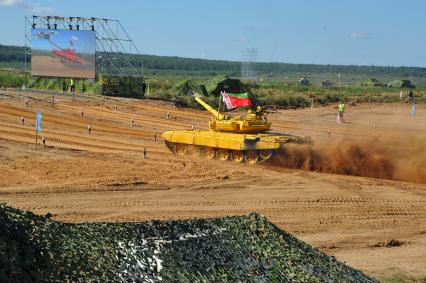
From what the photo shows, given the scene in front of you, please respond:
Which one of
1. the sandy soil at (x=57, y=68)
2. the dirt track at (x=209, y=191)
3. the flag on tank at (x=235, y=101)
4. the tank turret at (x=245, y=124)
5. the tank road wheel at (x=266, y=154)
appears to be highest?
the sandy soil at (x=57, y=68)

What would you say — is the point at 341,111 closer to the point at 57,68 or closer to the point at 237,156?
the point at 57,68

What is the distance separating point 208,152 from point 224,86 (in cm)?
3162

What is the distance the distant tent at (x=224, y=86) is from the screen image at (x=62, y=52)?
1204 centimetres

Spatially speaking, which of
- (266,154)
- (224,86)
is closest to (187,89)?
(224,86)

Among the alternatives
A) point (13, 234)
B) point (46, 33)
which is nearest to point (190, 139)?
point (13, 234)

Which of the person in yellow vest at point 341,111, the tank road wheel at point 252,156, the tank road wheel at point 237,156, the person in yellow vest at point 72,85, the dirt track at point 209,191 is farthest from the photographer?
the person in yellow vest at point 72,85

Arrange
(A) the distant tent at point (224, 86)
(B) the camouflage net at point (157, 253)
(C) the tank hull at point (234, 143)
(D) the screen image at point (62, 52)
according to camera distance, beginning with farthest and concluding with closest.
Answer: (A) the distant tent at point (224, 86)
(D) the screen image at point (62, 52)
(C) the tank hull at point (234, 143)
(B) the camouflage net at point (157, 253)

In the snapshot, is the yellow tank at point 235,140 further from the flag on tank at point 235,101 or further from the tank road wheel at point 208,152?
the flag on tank at point 235,101

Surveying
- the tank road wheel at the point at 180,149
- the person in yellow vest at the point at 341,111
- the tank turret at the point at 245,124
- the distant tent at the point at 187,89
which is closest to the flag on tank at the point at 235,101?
the tank turret at the point at 245,124

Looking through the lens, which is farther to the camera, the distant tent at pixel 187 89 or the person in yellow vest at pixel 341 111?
the distant tent at pixel 187 89

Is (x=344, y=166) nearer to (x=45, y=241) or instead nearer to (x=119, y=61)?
(x=45, y=241)

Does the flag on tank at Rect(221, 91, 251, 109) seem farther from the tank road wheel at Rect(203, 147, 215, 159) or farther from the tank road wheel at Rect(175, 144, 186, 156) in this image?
the tank road wheel at Rect(175, 144, 186, 156)

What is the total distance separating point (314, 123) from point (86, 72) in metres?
15.0

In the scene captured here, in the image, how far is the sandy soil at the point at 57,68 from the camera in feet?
153
